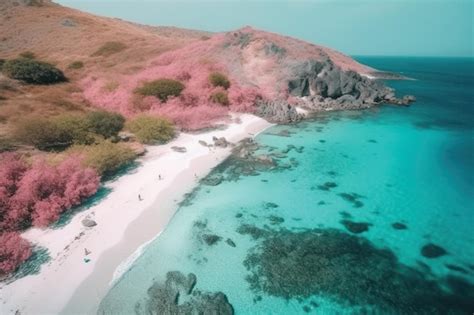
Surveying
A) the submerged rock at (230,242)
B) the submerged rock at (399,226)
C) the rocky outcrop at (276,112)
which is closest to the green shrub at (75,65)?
the rocky outcrop at (276,112)

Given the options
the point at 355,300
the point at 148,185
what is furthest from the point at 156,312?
the point at 148,185

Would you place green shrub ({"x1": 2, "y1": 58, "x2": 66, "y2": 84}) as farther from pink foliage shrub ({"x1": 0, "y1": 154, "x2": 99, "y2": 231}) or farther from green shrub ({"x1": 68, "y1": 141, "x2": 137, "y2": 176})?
pink foliage shrub ({"x1": 0, "y1": 154, "x2": 99, "y2": 231})

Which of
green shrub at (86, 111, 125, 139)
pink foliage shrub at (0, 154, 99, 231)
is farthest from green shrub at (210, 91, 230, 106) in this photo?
pink foliage shrub at (0, 154, 99, 231)

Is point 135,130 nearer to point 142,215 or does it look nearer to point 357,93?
point 142,215

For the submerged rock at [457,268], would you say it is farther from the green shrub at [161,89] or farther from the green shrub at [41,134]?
the green shrub at [161,89]

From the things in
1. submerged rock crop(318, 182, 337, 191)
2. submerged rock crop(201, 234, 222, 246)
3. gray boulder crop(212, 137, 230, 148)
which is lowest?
submerged rock crop(318, 182, 337, 191)
